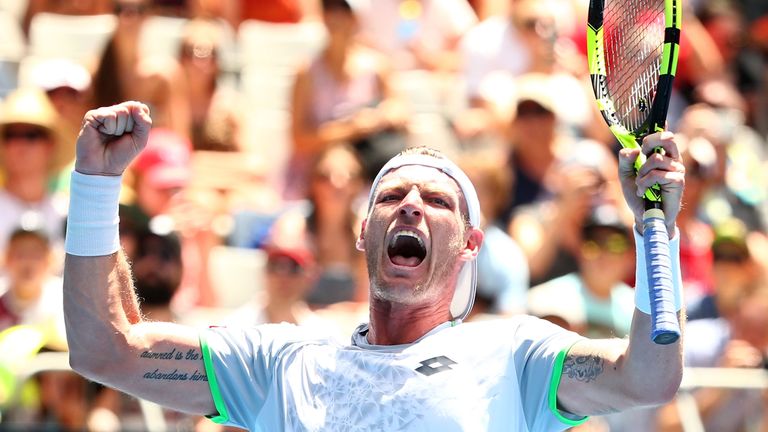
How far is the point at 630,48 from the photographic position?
4.95m

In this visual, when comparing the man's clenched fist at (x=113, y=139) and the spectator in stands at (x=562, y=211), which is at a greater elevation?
the man's clenched fist at (x=113, y=139)

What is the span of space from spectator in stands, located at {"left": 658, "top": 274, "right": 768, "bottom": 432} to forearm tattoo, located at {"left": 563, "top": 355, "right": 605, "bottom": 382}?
136 inches

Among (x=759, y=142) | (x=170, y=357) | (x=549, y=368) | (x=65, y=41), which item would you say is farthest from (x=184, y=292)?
(x=759, y=142)

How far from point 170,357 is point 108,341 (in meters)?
0.23

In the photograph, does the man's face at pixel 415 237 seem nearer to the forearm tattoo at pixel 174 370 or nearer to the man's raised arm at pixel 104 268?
the forearm tattoo at pixel 174 370

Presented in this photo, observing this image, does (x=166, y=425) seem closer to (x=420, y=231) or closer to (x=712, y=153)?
(x=420, y=231)

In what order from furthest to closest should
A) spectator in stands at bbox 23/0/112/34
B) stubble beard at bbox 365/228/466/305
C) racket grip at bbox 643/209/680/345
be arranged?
spectator in stands at bbox 23/0/112/34
stubble beard at bbox 365/228/466/305
racket grip at bbox 643/209/680/345

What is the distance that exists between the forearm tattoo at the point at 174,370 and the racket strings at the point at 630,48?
157 cm

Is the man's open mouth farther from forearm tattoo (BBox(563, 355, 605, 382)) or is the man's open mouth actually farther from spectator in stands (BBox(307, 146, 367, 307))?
spectator in stands (BBox(307, 146, 367, 307))

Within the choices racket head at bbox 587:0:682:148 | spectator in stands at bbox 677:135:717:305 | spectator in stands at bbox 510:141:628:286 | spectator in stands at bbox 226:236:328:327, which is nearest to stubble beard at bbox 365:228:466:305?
racket head at bbox 587:0:682:148

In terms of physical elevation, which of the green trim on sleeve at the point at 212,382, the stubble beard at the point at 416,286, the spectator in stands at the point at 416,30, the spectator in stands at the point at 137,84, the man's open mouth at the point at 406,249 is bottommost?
the green trim on sleeve at the point at 212,382

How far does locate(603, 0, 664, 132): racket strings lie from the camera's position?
468 centimetres

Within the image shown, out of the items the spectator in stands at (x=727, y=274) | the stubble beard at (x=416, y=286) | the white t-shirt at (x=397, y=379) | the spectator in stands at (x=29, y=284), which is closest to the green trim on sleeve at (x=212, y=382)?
the white t-shirt at (x=397, y=379)

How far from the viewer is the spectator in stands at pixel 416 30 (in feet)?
34.8
